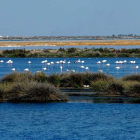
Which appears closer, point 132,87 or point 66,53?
point 132,87

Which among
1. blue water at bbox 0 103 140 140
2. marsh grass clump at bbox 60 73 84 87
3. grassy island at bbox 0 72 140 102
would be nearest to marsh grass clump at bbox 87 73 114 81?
grassy island at bbox 0 72 140 102

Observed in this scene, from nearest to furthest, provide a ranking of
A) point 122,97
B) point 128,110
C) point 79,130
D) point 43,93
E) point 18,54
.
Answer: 1. point 79,130
2. point 128,110
3. point 43,93
4. point 122,97
5. point 18,54

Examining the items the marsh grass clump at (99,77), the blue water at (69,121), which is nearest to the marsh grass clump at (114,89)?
the marsh grass clump at (99,77)

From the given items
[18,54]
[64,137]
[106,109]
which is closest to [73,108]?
[106,109]

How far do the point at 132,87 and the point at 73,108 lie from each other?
4.49 metres

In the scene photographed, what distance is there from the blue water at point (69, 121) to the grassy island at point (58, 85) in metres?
0.99

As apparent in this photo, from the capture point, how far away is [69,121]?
18828mm

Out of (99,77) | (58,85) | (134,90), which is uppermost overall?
(99,77)

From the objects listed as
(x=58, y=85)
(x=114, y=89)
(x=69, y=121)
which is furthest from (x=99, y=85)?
(x=69, y=121)

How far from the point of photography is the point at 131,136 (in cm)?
1631

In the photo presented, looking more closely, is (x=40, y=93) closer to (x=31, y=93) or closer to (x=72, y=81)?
(x=31, y=93)

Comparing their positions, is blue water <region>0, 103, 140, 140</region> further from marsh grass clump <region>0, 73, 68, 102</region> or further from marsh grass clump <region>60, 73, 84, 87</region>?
marsh grass clump <region>60, 73, 84, 87</region>

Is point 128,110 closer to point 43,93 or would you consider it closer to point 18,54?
point 43,93

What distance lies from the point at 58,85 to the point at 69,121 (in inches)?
424
